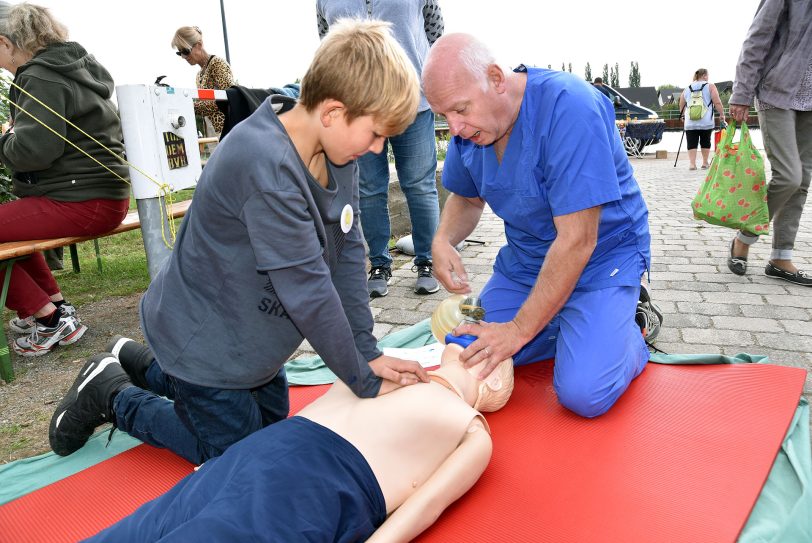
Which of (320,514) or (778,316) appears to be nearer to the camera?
(320,514)

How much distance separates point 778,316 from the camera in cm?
307

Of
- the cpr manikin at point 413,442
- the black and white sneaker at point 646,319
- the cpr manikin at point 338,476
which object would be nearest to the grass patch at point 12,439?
the cpr manikin at point 338,476

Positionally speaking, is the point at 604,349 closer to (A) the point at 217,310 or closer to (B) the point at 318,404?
(B) the point at 318,404

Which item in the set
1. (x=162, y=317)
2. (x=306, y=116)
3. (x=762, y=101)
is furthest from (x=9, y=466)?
(x=762, y=101)

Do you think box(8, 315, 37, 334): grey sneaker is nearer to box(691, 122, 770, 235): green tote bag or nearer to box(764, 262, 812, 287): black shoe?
box(691, 122, 770, 235): green tote bag

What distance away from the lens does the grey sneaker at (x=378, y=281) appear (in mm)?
3766

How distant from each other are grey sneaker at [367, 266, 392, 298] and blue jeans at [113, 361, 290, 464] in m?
1.69

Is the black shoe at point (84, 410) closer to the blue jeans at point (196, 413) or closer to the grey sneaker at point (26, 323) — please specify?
the blue jeans at point (196, 413)

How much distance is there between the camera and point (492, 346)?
6.69ft

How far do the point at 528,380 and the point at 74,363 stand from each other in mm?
2265

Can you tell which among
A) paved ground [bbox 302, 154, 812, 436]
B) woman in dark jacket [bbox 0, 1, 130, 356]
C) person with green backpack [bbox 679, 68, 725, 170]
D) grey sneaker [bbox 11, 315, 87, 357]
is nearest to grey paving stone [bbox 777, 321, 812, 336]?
paved ground [bbox 302, 154, 812, 436]

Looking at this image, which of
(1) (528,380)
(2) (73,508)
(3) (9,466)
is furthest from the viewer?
(1) (528,380)

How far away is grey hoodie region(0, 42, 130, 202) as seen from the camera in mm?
2857

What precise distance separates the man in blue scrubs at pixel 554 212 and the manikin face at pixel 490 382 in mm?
35
